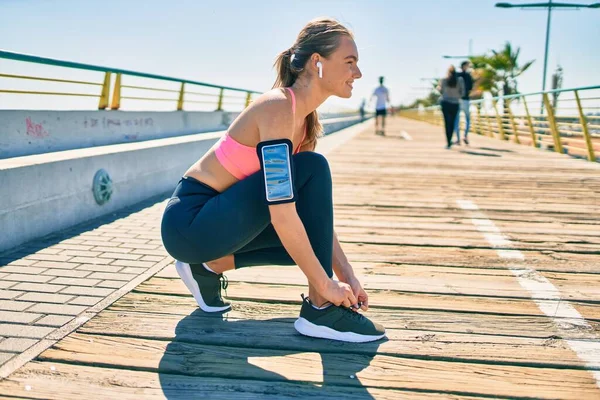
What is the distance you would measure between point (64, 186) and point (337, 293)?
10.1ft

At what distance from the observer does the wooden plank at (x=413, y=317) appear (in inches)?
101

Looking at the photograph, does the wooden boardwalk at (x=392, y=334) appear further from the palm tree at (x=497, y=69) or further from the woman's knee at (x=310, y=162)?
the palm tree at (x=497, y=69)

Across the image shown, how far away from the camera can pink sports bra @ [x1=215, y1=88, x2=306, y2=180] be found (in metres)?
2.41

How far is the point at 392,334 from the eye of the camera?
252 cm

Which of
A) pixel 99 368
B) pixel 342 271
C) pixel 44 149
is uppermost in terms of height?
pixel 44 149

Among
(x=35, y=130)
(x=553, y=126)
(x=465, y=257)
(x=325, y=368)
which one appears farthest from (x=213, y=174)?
(x=553, y=126)

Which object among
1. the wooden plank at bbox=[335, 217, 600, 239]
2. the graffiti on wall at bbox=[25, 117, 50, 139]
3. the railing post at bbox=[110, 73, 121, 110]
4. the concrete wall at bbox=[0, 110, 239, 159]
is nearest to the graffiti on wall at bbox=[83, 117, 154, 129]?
the concrete wall at bbox=[0, 110, 239, 159]

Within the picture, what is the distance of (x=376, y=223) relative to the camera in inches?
195

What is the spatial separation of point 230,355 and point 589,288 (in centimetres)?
212

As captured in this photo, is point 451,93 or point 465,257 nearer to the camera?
point 465,257

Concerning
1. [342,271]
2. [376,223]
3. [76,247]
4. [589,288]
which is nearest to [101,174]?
[76,247]

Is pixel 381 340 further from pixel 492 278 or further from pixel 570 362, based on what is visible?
pixel 492 278

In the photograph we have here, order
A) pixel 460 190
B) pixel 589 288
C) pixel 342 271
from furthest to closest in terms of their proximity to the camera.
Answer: pixel 460 190
pixel 589 288
pixel 342 271

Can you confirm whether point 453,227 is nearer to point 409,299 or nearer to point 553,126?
point 409,299
